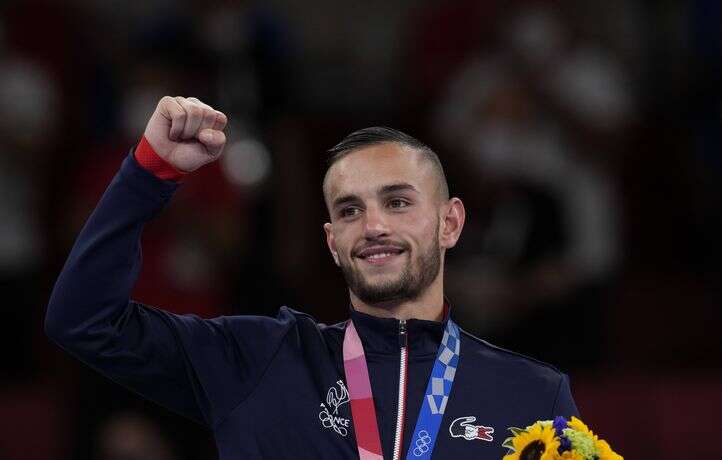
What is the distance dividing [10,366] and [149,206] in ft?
11.8

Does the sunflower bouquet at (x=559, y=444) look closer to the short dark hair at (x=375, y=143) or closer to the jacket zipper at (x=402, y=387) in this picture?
the jacket zipper at (x=402, y=387)

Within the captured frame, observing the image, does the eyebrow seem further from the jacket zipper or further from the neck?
the jacket zipper

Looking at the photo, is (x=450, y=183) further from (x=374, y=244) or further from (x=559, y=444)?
(x=559, y=444)

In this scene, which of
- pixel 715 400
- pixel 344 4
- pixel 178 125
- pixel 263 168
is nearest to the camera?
pixel 178 125

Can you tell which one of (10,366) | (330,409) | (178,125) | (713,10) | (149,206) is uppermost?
(713,10)

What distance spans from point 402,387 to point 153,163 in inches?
37.3

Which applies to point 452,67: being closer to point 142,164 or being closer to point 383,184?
point 383,184

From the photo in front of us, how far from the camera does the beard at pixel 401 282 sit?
12.7ft

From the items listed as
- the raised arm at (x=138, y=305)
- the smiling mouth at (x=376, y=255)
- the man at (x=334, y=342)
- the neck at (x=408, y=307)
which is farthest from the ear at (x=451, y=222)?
the raised arm at (x=138, y=305)

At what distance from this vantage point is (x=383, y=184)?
3920 mm

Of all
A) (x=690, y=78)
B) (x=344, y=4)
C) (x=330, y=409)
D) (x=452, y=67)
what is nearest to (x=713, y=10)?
(x=690, y=78)

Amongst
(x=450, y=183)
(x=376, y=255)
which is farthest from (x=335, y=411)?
(x=450, y=183)

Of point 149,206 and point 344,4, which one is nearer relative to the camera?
point 149,206

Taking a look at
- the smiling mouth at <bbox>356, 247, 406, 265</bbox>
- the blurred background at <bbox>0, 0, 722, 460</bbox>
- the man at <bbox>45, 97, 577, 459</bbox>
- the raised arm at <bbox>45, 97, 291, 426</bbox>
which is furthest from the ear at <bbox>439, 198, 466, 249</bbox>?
the blurred background at <bbox>0, 0, 722, 460</bbox>
